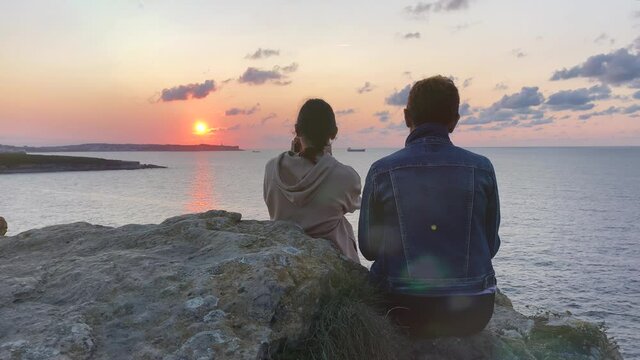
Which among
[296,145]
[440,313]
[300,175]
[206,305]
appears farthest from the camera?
[296,145]

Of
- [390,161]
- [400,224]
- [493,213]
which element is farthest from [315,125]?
[493,213]

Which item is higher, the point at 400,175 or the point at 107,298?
the point at 400,175

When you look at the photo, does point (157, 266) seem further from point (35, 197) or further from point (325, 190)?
point (35, 197)

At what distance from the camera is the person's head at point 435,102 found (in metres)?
4.21

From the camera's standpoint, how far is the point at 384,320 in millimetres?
4219

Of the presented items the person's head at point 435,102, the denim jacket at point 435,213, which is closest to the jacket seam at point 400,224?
the denim jacket at point 435,213

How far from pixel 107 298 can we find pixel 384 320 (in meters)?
2.41

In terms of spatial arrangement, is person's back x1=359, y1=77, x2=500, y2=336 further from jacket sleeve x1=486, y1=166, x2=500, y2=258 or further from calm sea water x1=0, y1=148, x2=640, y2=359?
calm sea water x1=0, y1=148, x2=640, y2=359

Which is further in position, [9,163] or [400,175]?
[9,163]

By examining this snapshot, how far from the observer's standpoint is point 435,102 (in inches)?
167

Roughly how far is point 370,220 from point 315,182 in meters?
1.05

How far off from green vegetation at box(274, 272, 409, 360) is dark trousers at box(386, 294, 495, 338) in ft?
0.47

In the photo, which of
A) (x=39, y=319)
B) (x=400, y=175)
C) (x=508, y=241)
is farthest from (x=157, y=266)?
(x=508, y=241)

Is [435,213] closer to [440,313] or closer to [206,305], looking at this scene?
[440,313]
